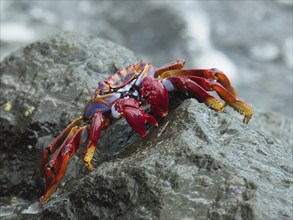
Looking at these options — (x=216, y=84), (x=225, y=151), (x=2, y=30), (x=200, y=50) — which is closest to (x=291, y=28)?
(x=200, y=50)

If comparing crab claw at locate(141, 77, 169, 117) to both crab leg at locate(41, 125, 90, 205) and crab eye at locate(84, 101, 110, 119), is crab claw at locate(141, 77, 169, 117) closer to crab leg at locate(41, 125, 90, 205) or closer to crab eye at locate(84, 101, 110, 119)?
crab eye at locate(84, 101, 110, 119)

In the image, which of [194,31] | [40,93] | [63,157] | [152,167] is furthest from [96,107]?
[194,31]

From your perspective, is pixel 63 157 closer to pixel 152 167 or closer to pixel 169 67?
pixel 152 167

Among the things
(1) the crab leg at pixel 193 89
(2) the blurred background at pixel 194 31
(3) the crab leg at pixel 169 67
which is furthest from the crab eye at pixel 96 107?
(2) the blurred background at pixel 194 31

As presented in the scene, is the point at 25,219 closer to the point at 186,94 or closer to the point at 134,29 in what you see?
the point at 186,94

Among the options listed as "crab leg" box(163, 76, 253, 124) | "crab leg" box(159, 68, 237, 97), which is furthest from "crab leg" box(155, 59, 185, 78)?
"crab leg" box(163, 76, 253, 124)
